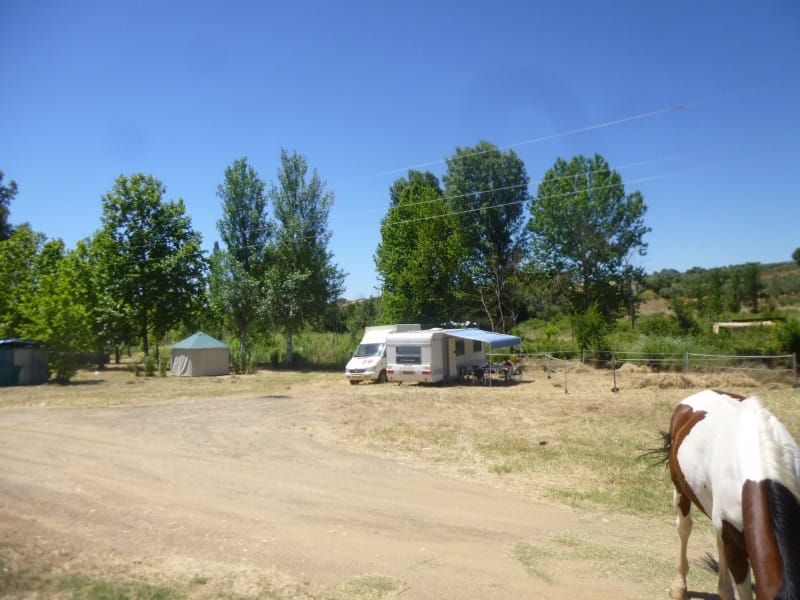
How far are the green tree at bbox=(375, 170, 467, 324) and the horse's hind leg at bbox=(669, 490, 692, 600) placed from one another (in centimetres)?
3208

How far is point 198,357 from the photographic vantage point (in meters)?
30.2

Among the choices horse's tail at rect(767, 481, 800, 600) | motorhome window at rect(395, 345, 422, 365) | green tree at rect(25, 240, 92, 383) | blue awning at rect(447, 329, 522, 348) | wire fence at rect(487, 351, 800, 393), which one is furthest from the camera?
green tree at rect(25, 240, 92, 383)

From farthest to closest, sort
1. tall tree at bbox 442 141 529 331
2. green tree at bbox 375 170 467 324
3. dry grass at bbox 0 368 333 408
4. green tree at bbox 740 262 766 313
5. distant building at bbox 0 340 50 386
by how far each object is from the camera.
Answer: green tree at bbox 740 262 766 313
tall tree at bbox 442 141 529 331
green tree at bbox 375 170 467 324
distant building at bbox 0 340 50 386
dry grass at bbox 0 368 333 408

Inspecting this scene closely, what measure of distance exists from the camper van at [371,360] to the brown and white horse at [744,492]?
65.2 ft

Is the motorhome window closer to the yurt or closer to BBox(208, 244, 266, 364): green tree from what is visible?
the yurt

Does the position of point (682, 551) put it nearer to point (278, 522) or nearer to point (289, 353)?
point (278, 522)

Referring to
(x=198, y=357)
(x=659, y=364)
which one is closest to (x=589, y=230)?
(x=659, y=364)

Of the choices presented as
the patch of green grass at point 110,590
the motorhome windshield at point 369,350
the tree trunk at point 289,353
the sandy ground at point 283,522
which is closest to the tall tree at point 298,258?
the tree trunk at point 289,353

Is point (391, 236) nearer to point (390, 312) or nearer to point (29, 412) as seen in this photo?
point (390, 312)

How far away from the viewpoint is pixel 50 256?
39.4 m

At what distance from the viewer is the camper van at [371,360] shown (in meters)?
24.6

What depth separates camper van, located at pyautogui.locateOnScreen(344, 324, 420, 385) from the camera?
2459 cm

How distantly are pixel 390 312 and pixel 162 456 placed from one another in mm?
28728

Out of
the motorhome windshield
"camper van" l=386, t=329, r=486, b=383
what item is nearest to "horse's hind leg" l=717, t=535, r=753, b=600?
"camper van" l=386, t=329, r=486, b=383
